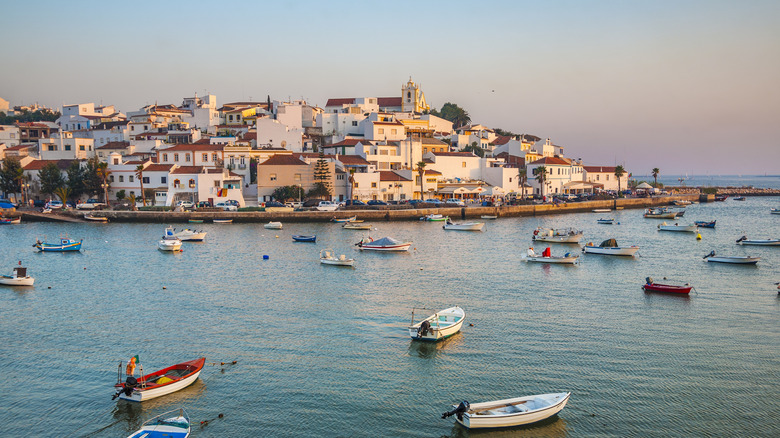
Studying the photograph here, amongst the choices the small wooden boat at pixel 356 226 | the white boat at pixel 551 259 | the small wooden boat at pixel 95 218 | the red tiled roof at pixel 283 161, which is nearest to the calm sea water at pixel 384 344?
the white boat at pixel 551 259

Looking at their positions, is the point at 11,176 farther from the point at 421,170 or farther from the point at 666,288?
the point at 666,288

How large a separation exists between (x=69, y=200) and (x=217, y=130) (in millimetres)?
26297

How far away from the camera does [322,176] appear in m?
65.5

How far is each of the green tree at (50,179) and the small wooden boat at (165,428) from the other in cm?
6095

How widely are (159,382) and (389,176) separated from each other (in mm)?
55753

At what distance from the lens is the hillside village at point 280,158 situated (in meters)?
65.3

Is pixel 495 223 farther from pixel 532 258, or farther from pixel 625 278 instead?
pixel 625 278

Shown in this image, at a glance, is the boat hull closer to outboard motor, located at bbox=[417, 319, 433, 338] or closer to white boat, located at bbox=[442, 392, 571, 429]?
white boat, located at bbox=[442, 392, 571, 429]

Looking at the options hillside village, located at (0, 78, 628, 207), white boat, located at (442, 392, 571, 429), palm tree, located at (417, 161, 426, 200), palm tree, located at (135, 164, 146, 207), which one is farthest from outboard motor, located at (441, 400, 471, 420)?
palm tree, located at (417, 161, 426, 200)

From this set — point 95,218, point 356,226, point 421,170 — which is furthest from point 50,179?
point 421,170

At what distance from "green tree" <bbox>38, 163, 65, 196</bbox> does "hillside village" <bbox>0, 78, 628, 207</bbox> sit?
0.14 m

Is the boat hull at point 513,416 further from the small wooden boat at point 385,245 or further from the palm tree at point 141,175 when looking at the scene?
the palm tree at point 141,175

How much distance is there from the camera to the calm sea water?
14898 mm

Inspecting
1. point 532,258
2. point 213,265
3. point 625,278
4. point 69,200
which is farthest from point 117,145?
point 625,278
